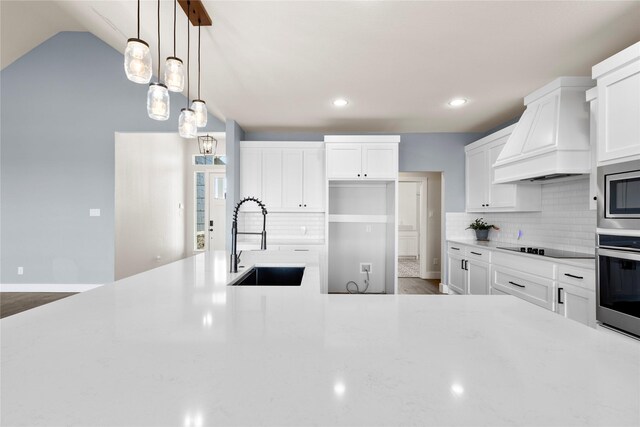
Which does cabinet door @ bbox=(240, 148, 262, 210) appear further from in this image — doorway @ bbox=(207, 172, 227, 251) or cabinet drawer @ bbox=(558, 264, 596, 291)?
cabinet drawer @ bbox=(558, 264, 596, 291)

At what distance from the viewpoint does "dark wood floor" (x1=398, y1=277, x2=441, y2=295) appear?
16.6 ft

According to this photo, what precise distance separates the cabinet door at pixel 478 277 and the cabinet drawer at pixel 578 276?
3.43 feet

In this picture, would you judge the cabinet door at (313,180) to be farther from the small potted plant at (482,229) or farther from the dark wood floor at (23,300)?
the dark wood floor at (23,300)

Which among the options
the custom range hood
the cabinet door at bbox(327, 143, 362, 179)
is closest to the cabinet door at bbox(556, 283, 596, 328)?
the custom range hood

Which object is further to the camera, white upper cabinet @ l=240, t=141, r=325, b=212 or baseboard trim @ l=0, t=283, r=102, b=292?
baseboard trim @ l=0, t=283, r=102, b=292

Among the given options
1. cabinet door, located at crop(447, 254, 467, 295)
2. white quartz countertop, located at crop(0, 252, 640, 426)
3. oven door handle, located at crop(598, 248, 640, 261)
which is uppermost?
oven door handle, located at crop(598, 248, 640, 261)

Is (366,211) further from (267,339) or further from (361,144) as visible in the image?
(267,339)

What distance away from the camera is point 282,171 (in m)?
4.70

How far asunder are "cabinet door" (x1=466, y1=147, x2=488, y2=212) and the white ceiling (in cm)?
64

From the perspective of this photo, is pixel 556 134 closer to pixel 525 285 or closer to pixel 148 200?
pixel 525 285

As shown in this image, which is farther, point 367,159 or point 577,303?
point 367,159

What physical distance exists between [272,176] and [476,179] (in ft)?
9.73

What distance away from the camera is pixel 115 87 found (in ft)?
16.4

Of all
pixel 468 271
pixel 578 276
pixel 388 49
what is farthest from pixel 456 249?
pixel 388 49
